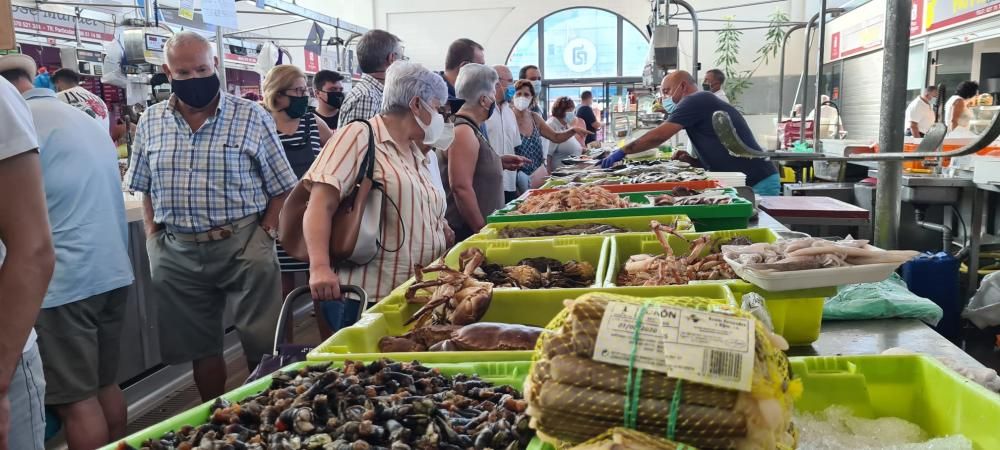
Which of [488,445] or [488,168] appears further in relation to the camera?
[488,168]

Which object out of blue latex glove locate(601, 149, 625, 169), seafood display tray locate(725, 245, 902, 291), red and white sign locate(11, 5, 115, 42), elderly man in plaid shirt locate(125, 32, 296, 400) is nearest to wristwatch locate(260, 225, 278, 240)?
elderly man in plaid shirt locate(125, 32, 296, 400)

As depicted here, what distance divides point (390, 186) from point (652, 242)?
1.06m

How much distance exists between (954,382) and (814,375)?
0.25 metres

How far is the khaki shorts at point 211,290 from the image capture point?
11.5 ft

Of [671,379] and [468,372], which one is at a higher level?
[671,379]

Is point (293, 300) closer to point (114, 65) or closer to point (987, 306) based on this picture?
point (987, 306)

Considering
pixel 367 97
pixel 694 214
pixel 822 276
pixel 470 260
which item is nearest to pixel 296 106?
pixel 367 97

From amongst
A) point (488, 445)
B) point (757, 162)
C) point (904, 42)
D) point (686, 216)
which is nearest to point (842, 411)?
point (488, 445)

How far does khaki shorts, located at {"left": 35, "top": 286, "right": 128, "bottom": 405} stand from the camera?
9.62 feet

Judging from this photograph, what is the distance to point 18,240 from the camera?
164cm

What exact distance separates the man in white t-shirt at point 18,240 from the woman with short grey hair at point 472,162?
7.41ft

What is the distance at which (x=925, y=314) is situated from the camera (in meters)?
2.12

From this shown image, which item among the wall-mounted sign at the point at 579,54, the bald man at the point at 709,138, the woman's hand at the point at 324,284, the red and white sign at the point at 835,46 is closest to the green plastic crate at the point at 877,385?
the woman's hand at the point at 324,284

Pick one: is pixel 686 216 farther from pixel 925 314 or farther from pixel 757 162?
pixel 757 162
